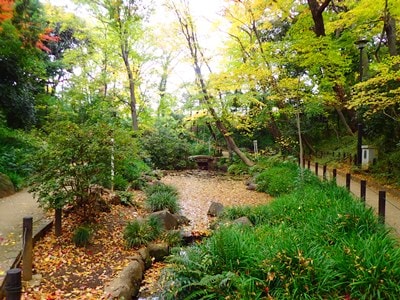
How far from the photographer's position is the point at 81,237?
540 centimetres

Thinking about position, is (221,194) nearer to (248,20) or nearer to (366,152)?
(366,152)

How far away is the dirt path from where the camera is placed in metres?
8.65

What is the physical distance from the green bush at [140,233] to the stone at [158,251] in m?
0.18

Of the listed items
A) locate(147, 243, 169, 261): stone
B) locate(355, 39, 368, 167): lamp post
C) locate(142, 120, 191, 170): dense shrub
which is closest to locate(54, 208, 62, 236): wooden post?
locate(147, 243, 169, 261): stone

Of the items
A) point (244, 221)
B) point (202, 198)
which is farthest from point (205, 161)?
point (244, 221)

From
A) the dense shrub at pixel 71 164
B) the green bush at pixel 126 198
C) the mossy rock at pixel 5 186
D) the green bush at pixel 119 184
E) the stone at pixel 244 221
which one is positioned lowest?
the stone at pixel 244 221

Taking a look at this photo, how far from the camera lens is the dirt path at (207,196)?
8649 millimetres

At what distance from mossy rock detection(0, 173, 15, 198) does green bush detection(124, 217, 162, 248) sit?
3.68 meters

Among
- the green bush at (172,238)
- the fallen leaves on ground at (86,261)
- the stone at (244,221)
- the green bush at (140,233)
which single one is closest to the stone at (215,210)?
the fallen leaves on ground at (86,261)

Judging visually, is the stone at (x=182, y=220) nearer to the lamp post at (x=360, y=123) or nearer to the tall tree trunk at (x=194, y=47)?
the lamp post at (x=360, y=123)

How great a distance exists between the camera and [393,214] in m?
6.46

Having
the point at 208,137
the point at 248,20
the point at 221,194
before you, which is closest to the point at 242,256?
the point at 221,194

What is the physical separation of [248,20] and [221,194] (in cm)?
830

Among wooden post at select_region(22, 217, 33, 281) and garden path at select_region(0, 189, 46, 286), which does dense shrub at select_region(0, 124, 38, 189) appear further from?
wooden post at select_region(22, 217, 33, 281)
